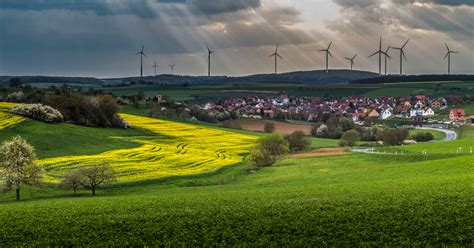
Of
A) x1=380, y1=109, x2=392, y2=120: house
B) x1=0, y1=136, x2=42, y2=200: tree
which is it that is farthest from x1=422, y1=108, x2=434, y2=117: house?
x1=0, y1=136, x2=42, y2=200: tree

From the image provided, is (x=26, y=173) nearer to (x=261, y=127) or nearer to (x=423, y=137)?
(x=423, y=137)

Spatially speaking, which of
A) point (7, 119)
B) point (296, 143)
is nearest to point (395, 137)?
point (296, 143)

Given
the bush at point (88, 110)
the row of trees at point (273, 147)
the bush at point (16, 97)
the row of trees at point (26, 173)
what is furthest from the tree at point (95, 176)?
the bush at point (16, 97)

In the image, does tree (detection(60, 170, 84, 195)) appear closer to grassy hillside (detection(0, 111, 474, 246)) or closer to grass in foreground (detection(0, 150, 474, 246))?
grassy hillside (detection(0, 111, 474, 246))

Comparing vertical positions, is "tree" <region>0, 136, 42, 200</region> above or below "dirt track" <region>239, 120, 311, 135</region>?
above

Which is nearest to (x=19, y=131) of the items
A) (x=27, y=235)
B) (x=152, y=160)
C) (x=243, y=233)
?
(x=152, y=160)

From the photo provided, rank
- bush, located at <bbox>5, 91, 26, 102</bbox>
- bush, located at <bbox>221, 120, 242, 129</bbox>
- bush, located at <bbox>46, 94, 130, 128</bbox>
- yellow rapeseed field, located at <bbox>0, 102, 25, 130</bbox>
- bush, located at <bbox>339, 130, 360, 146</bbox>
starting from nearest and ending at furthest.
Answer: yellow rapeseed field, located at <bbox>0, 102, 25, 130</bbox>
bush, located at <bbox>46, 94, 130, 128</bbox>
bush, located at <bbox>339, 130, 360, 146</bbox>
bush, located at <bbox>5, 91, 26, 102</bbox>
bush, located at <bbox>221, 120, 242, 129</bbox>

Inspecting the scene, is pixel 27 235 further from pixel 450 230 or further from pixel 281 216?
pixel 450 230
